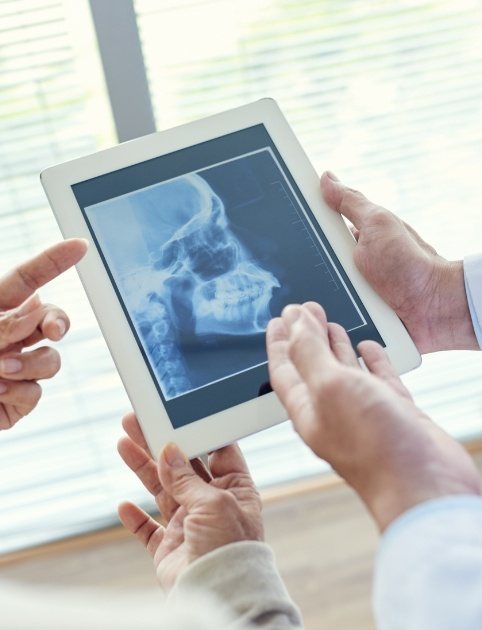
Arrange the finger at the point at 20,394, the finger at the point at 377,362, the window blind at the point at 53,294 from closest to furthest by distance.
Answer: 1. the finger at the point at 377,362
2. the finger at the point at 20,394
3. the window blind at the point at 53,294

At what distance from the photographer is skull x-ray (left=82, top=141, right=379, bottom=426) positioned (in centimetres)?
90

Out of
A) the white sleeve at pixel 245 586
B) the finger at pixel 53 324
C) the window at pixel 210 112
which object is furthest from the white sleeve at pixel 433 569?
the window at pixel 210 112

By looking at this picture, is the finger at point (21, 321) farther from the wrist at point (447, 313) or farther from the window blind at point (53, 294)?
the window blind at point (53, 294)

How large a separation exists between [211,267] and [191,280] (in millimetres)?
32

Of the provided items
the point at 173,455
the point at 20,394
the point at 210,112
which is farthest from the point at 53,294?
the point at 173,455

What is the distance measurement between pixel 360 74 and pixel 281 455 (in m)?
0.91

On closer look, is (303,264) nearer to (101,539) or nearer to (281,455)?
(281,455)

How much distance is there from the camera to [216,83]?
1.55 meters

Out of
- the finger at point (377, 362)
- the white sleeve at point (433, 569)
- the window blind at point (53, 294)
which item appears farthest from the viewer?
the window blind at point (53, 294)

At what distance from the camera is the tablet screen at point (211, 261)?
35.4 inches

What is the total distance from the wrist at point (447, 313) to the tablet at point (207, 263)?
0.16 m

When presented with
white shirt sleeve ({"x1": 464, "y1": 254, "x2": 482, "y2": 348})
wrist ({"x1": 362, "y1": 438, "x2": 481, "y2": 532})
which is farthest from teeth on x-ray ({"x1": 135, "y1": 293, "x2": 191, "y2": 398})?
white shirt sleeve ({"x1": 464, "y1": 254, "x2": 482, "y2": 348})

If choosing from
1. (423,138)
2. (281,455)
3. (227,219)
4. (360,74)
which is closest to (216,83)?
(360,74)

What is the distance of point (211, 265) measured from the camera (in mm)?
955
